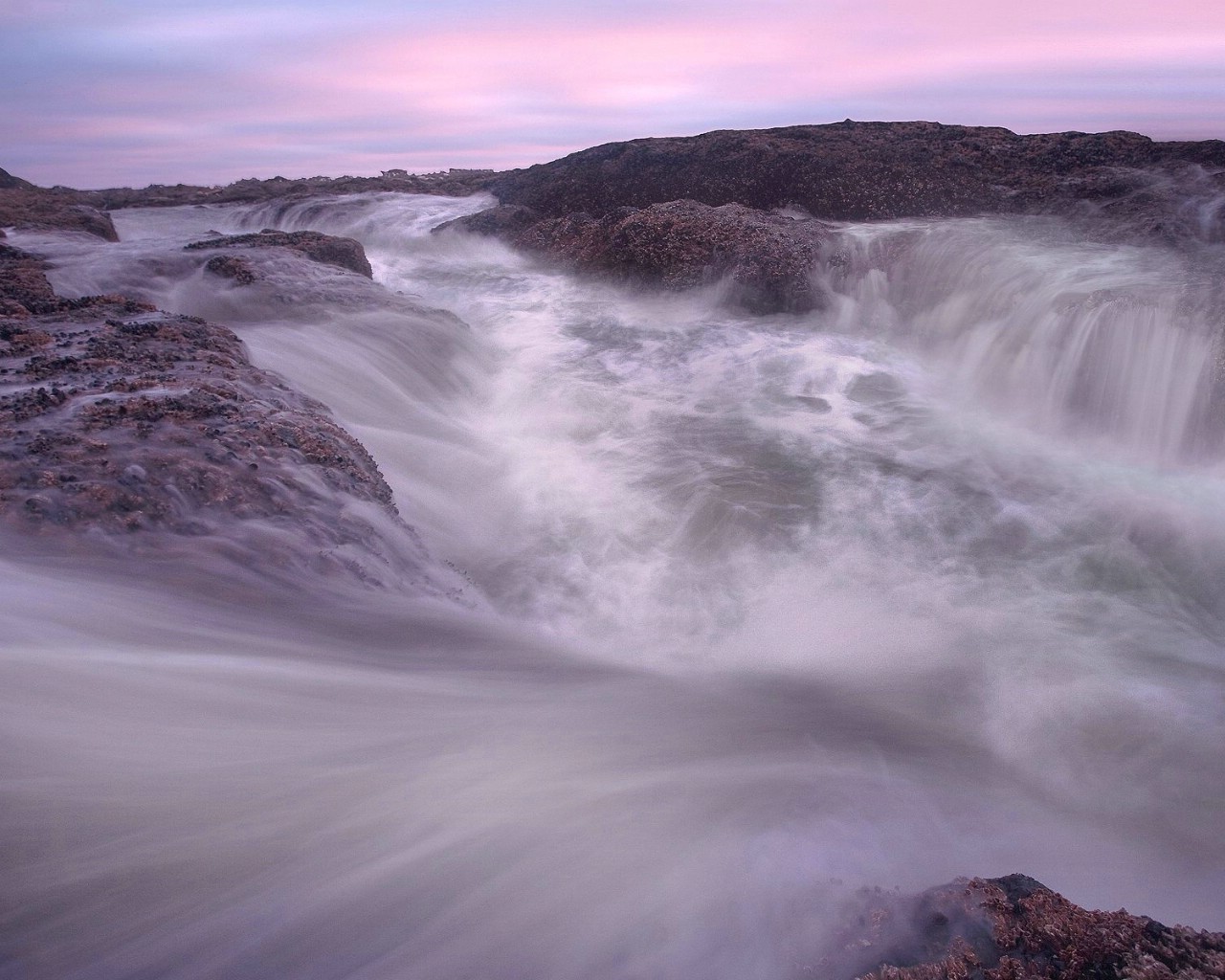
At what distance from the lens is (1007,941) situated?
1841mm

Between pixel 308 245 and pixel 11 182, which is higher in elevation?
pixel 11 182

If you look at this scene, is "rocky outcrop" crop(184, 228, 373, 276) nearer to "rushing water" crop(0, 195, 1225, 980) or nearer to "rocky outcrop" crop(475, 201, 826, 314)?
"rushing water" crop(0, 195, 1225, 980)

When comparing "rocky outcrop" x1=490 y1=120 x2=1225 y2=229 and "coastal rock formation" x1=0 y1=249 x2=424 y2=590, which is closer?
"coastal rock formation" x1=0 y1=249 x2=424 y2=590

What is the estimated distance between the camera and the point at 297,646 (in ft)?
10.2

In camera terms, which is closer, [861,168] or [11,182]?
[861,168]

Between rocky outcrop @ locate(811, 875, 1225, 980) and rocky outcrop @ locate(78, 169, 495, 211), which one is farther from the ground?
rocky outcrop @ locate(78, 169, 495, 211)

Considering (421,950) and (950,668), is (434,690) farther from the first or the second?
(950,668)

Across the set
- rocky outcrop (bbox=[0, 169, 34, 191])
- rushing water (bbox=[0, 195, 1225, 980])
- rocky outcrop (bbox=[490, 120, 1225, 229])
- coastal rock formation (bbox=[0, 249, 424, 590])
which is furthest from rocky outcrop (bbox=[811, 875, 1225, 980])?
rocky outcrop (bbox=[0, 169, 34, 191])

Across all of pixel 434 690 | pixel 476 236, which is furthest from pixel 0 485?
pixel 476 236

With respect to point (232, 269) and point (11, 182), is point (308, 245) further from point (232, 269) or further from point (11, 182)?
point (11, 182)

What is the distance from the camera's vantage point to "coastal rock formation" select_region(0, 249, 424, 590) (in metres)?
3.43

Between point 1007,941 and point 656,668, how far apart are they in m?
2.24

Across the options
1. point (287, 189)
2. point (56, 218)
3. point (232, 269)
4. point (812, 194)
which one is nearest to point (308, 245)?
point (232, 269)

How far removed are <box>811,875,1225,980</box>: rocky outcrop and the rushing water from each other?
15 centimetres
